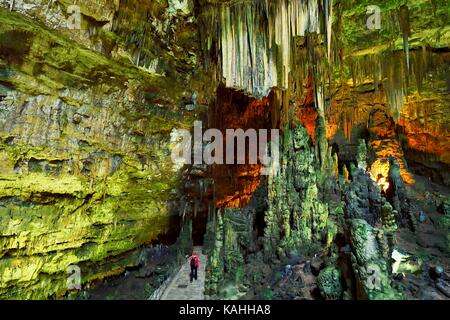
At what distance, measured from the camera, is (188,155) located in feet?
41.1

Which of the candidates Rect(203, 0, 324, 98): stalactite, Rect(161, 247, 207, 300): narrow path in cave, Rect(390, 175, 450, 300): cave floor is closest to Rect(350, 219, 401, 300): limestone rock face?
Rect(390, 175, 450, 300): cave floor

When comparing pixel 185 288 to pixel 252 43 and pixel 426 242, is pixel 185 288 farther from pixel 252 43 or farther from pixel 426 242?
pixel 426 242

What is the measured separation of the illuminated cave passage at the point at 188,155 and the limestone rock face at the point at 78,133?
0.04 meters

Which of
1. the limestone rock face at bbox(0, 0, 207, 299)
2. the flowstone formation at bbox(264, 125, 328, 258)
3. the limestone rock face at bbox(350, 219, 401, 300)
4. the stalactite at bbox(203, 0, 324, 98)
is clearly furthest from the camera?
the flowstone formation at bbox(264, 125, 328, 258)

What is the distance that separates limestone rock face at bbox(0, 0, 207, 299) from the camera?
24.3ft

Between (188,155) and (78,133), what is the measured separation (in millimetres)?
4771

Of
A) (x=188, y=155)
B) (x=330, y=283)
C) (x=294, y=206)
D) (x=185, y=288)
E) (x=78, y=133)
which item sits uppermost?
(x=78, y=133)

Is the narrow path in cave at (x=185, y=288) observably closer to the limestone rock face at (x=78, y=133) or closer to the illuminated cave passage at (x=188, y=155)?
the illuminated cave passage at (x=188, y=155)

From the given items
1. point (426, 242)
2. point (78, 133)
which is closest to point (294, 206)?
point (426, 242)

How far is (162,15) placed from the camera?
8609mm

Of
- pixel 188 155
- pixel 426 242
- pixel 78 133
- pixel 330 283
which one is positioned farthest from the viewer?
pixel 188 155

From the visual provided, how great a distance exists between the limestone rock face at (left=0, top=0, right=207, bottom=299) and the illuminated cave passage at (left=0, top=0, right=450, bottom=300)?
0.04 m

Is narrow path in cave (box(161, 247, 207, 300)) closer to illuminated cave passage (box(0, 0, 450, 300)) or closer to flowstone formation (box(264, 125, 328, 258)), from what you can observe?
illuminated cave passage (box(0, 0, 450, 300))

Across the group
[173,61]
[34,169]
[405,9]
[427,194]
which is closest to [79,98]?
[34,169]
